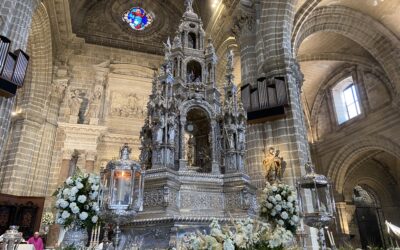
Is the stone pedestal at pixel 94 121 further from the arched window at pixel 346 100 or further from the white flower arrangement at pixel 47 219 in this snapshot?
the arched window at pixel 346 100

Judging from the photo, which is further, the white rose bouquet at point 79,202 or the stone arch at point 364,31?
the stone arch at point 364,31

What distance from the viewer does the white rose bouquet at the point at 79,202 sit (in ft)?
15.9

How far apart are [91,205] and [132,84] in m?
11.8

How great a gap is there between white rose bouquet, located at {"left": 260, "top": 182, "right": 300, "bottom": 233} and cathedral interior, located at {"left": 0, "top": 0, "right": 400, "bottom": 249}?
400 millimetres

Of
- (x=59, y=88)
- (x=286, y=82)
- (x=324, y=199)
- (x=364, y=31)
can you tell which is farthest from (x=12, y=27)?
(x=364, y=31)

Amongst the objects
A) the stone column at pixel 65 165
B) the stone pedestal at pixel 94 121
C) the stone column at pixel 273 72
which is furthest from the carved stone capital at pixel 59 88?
the stone column at pixel 273 72

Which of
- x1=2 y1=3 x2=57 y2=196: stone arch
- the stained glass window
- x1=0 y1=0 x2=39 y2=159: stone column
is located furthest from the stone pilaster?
the stained glass window

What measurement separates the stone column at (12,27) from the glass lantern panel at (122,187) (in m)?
5.14

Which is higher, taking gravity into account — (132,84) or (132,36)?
(132,36)

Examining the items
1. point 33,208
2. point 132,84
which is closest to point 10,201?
point 33,208

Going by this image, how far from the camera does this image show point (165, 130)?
5922 mm

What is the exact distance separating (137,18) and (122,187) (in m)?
16.1

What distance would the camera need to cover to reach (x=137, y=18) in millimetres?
18141

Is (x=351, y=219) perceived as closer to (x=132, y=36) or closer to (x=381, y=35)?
(x=381, y=35)
